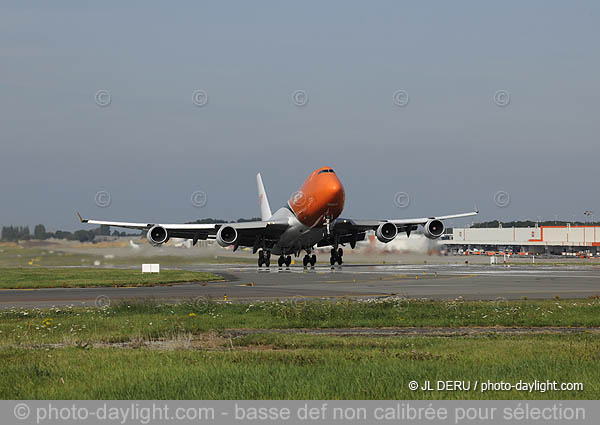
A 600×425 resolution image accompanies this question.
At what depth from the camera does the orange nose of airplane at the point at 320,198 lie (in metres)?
49.1

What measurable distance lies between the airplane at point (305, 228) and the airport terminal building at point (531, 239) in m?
79.7

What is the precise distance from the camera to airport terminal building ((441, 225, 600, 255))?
135 meters

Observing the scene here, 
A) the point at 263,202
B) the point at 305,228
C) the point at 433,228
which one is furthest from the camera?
the point at 263,202

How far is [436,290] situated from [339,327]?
16004 mm

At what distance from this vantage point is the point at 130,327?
19203mm

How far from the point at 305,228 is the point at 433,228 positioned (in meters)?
11.8

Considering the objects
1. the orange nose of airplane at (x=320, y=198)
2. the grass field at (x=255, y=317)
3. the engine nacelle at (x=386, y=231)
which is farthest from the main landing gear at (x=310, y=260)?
the grass field at (x=255, y=317)

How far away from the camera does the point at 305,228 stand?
5266 cm

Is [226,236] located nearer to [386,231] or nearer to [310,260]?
[310,260]

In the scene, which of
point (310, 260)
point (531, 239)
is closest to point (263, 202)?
point (310, 260)

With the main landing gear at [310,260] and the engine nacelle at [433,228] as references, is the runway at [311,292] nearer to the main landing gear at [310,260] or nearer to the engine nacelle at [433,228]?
the engine nacelle at [433,228]
